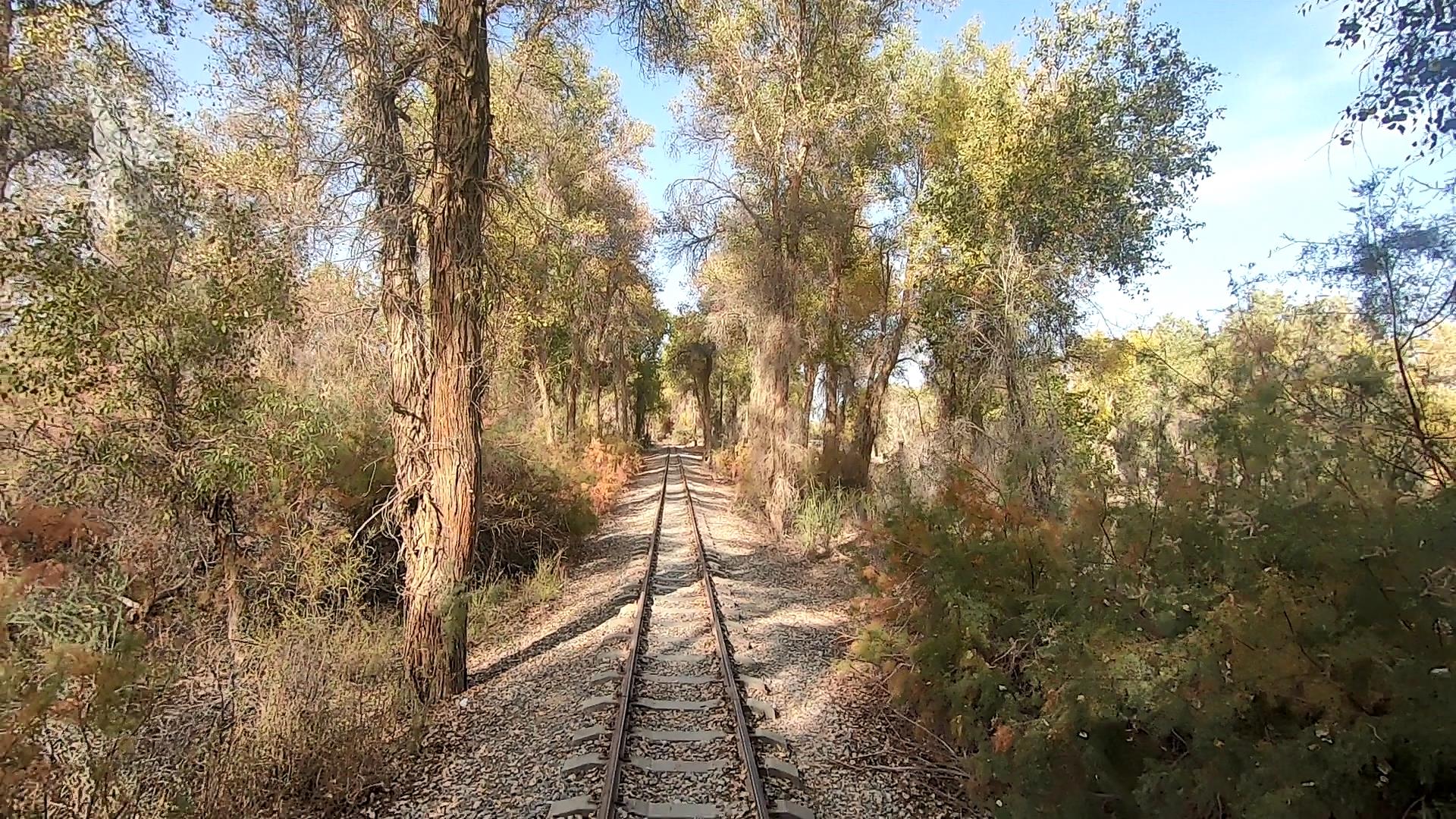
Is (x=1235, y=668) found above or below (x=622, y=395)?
below

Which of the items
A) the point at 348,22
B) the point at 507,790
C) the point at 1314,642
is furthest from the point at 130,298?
the point at 1314,642

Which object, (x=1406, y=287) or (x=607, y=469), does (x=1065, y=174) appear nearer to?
(x=1406, y=287)

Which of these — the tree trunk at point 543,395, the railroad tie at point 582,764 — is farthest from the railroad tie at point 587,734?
the tree trunk at point 543,395

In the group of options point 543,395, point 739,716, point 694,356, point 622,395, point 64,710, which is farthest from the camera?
point 622,395

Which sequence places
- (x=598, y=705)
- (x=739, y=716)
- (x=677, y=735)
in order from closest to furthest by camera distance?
(x=677, y=735) → (x=739, y=716) → (x=598, y=705)

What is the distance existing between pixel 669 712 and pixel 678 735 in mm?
528

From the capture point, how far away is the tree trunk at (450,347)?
6945mm

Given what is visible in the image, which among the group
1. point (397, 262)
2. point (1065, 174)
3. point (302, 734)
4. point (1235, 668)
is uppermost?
point (1065, 174)

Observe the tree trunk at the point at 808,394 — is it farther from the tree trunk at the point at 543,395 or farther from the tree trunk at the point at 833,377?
the tree trunk at the point at 543,395

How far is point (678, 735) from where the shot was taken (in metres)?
5.80

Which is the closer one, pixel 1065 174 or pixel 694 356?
pixel 1065 174

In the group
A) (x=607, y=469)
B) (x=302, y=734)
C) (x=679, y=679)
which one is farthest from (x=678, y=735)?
(x=607, y=469)

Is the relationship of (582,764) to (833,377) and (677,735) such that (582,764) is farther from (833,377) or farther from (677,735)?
(833,377)

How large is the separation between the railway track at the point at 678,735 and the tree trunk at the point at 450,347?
61.9 inches
